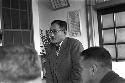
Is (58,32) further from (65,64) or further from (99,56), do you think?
(99,56)

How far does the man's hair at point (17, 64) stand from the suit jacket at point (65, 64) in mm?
1703

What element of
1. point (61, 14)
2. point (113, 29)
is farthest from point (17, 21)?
point (113, 29)

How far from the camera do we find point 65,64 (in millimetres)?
2600

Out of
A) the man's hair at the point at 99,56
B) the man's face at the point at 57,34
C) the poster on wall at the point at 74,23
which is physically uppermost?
the poster on wall at the point at 74,23

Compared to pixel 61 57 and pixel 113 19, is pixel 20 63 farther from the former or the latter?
pixel 113 19

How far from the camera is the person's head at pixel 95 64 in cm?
191

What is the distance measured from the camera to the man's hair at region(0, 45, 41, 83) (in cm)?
74

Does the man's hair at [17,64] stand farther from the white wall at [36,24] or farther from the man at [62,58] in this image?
the white wall at [36,24]

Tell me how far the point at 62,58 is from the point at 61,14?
2.75 m

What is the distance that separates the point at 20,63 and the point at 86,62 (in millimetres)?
1290

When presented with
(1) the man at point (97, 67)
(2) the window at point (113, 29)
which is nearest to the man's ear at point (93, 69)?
(1) the man at point (97, 67)

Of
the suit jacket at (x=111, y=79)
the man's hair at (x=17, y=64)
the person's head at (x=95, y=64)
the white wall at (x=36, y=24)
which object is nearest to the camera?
the man's hair at (x=17, y=64)

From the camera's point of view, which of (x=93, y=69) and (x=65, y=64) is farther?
(x=65, y=64)

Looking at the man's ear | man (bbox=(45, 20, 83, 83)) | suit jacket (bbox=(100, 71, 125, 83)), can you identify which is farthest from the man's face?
suit jacket (bbox=(100, 71, 125, 83))
